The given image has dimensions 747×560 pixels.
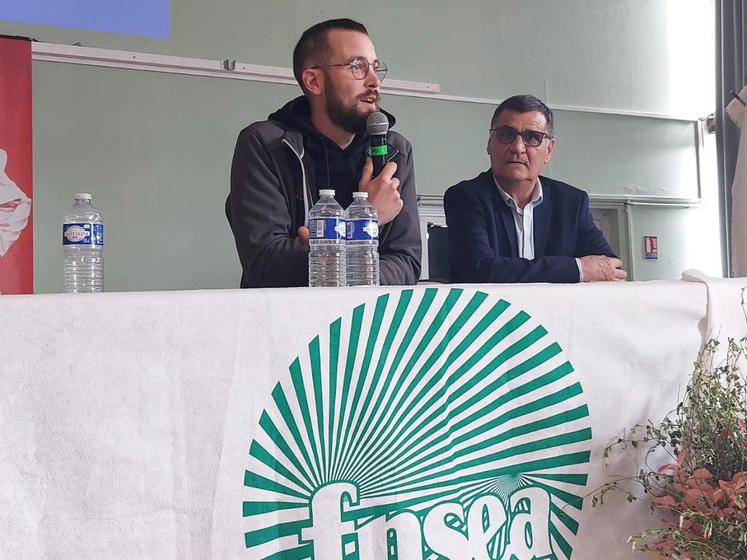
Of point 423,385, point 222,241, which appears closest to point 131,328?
point 423,385

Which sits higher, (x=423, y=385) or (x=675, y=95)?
(x=675, y=95)

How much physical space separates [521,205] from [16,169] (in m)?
2.79

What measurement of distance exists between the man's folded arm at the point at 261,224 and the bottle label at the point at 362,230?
0.22 m

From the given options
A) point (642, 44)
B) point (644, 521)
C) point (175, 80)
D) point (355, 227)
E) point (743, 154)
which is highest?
point (642, 44)

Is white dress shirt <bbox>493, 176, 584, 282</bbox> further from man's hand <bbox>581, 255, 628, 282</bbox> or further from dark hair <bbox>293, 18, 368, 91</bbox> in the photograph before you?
dark hair <bbox>293, 18, 368, 91</bbox>

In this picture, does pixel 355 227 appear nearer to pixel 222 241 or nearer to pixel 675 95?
pixel 222 241

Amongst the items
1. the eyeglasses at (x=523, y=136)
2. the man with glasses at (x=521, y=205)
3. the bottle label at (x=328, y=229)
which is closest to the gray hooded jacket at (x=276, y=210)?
the bottle label at (x=328, y=229)

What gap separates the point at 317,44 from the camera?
2170mm

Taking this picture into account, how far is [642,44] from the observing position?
6.16m

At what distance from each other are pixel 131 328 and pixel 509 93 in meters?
4.88

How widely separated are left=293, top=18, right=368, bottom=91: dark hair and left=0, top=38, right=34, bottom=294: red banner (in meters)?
2.60

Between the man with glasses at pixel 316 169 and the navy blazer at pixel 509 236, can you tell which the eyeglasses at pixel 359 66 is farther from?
the navy blazer at pixel 509 236

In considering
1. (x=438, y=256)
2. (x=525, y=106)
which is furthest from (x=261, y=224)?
(x=525, y=106)

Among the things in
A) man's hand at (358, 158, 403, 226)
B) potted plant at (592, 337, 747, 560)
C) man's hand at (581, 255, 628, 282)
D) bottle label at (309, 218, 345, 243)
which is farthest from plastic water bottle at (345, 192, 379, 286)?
man's hand at (581, 255, 628, 282)
